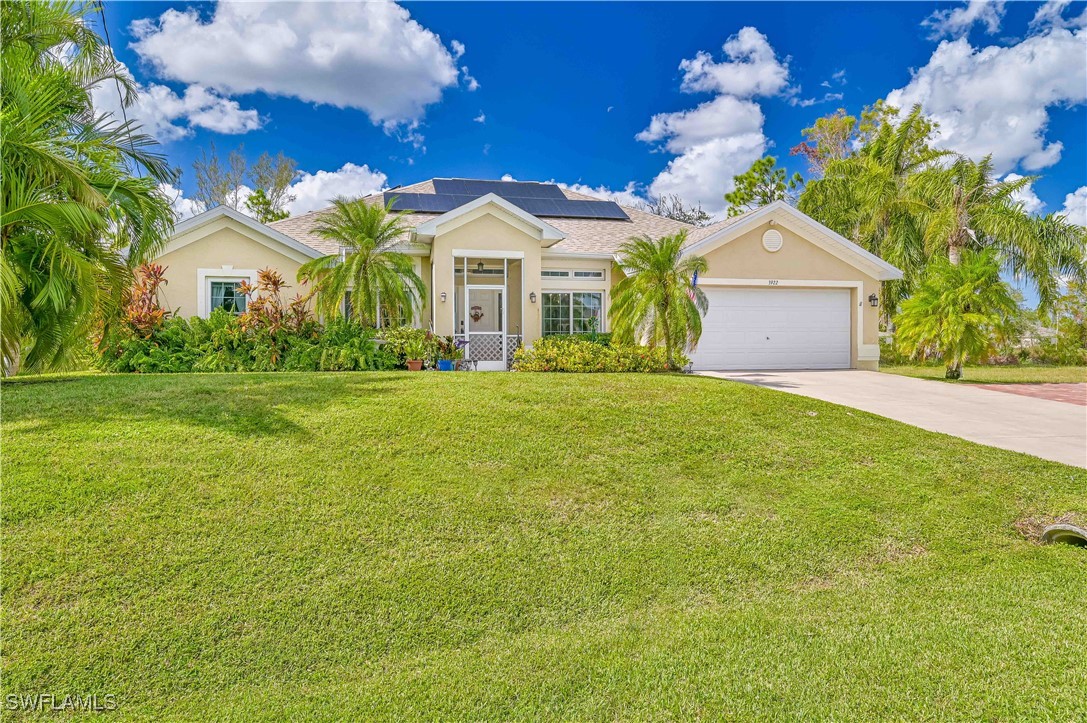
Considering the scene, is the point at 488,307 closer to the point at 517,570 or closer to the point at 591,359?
the point at 591,359

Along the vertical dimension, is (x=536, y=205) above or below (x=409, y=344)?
above

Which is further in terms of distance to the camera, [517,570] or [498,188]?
[498,188]

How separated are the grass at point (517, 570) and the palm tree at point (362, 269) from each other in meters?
7.32

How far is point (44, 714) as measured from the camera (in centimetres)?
304

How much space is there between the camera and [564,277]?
17.4m

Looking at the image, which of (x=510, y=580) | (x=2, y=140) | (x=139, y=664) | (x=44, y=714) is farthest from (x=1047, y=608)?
(x=2, y=140)

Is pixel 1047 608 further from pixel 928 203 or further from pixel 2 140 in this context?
pixel 928 203

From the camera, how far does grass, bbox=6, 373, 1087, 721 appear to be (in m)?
3.21

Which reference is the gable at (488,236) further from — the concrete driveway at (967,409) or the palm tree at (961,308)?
the palm tree at (961,308)

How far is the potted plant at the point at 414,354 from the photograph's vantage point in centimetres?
1380

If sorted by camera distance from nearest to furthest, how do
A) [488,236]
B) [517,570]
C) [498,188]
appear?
[517,570]
[488,236]
[498,188]

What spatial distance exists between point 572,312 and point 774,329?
607 centimetres

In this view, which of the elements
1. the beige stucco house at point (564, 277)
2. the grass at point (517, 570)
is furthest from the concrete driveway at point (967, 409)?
the beige stucco house at point (564, 277)

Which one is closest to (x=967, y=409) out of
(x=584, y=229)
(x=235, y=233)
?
(x=584, y=229)
